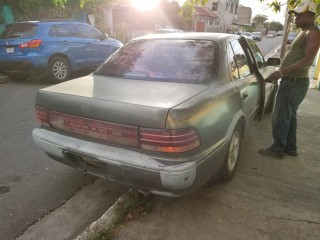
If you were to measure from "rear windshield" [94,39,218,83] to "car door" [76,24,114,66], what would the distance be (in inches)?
237

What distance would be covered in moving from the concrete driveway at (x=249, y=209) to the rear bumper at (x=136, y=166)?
1.28 ft

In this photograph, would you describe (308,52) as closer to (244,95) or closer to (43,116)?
(244,95)

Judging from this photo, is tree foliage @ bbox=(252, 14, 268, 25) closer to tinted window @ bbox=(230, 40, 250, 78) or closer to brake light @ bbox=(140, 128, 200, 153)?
tinted window @ bbox=(230, 40, 250, 78)

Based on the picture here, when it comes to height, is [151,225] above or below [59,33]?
below

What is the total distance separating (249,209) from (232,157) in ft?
2.20

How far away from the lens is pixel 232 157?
349 cm

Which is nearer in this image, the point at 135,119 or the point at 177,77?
the point at 135,119

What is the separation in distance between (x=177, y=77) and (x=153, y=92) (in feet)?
1.54

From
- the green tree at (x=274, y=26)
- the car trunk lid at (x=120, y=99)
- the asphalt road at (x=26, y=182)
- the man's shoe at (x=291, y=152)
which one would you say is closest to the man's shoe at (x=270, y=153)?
the man's shoe at (x=291, y=152)

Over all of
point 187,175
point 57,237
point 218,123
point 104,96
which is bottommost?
point 57,237

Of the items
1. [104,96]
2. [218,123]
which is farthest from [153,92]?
[218,123]

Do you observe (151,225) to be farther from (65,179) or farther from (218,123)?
(65,179)

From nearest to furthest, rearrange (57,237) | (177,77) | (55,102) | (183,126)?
(183,126) < (57,237) < (55,102) < (177,77)

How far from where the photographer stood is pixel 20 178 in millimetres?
3537
